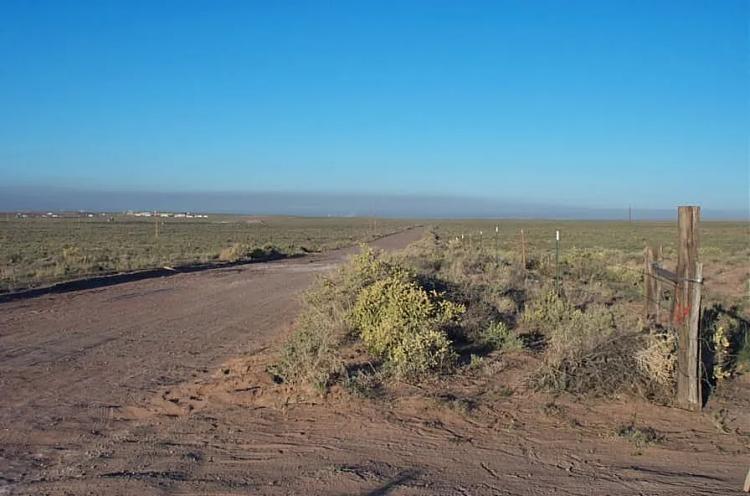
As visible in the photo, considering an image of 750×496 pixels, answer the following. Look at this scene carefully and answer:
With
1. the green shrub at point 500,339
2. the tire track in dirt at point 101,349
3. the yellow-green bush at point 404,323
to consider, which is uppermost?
the yellow-green bush at point 404,323

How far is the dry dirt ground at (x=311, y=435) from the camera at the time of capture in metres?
5.27

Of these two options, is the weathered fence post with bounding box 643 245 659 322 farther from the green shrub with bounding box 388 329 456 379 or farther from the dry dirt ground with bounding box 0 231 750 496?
the green shrub with bounding box 388 329 456 379

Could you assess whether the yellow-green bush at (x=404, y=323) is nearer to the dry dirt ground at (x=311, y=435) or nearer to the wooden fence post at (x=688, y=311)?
the dry dirt ground at (x=311, y=435)

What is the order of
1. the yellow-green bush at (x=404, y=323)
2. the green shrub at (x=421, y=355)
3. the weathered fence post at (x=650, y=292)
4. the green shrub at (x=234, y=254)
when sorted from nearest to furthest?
the green shrub at (x=421, y=355), the yellow-green bush at (x=404, y=323), the weathered fence post at (x=650, y=292), the green shrub at (x=234, y=254)

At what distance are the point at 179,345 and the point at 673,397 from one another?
6.92 m

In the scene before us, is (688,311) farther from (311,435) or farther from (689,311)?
(311,435)

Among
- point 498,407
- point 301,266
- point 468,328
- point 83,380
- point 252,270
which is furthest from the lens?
point 301,266

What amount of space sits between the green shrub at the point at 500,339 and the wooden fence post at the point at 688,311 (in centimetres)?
255

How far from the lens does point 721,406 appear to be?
7.22 m

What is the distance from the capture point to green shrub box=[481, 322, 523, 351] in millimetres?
9453

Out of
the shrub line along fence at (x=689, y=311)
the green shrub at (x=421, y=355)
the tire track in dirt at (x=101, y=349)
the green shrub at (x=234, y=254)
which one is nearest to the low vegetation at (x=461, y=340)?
the green shrub at (x=421, y=355)

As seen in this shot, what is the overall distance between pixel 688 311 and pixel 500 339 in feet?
10.3

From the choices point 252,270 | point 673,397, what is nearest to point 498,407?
point 673,397

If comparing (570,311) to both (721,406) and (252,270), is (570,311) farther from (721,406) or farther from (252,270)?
(252,270)
